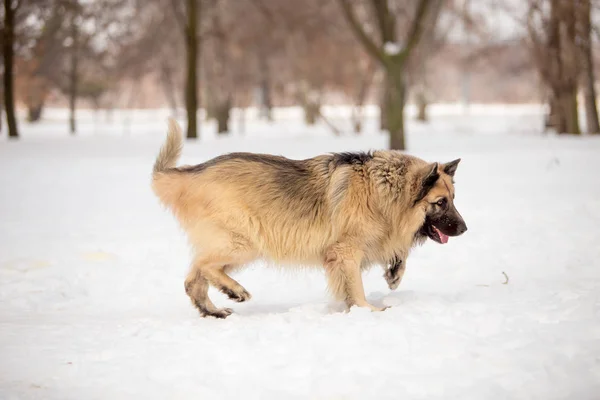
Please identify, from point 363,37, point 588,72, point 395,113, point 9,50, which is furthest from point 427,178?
point 9,50

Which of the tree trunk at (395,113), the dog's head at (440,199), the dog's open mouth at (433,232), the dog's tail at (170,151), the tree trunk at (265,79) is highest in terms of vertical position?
the tree trunk at (265,79)

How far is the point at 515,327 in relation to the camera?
4.68m

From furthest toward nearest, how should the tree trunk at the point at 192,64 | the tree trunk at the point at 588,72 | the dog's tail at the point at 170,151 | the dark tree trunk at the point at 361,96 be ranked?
the dark tree trunk at the point at 361,96 < the tree trunk at the point at 192,64 < the tree trunk at the point at 588,72 < the dog's tail at the point at 170,151

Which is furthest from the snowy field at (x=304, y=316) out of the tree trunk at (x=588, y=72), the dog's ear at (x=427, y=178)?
the tree trunk at (x=588, y=72)

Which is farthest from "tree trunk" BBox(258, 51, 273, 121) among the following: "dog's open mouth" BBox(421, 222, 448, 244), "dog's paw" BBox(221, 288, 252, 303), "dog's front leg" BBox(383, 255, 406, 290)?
"dog's paw" BBox(221, 288, 252, 303)

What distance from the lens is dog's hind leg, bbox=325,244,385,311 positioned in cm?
556

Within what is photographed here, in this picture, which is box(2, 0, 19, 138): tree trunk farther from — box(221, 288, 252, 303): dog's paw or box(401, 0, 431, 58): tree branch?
box(221, 288, 252, 303): dog's paw

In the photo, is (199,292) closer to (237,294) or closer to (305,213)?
(237,294)

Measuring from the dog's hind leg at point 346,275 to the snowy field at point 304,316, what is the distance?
0.19 meters

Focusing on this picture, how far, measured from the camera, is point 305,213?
224 inches

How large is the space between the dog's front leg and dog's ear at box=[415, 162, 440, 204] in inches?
27.8

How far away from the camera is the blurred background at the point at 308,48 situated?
74.3ft

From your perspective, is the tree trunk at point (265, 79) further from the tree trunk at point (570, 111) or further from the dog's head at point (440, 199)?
the dog's head at point (440, 199)

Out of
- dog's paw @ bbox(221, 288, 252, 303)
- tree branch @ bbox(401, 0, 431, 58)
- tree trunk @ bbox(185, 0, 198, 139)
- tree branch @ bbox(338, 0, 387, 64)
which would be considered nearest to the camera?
dog's paw @ bbox(221, 288, 252, 303)
